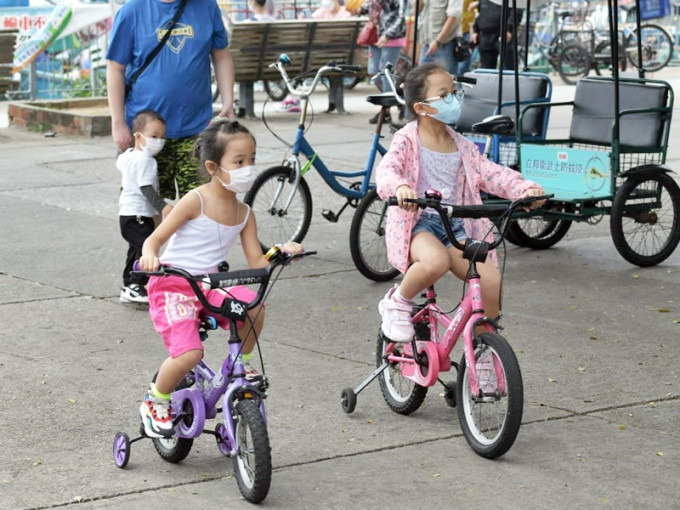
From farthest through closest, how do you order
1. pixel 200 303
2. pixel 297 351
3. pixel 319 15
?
1. pixel 319 15
2. pixel 297 351
3. pixel 200 303

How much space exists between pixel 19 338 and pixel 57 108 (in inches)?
388

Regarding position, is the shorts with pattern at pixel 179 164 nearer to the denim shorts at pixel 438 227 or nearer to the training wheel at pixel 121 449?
the denim shorts at pixel 438 227

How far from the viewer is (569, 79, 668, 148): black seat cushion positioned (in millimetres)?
8680

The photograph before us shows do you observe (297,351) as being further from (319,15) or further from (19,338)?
(319,15)

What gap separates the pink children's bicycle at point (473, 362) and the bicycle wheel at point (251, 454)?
0.96m

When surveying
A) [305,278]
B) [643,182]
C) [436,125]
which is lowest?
[305,278]

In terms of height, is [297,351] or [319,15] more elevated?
[319,15]

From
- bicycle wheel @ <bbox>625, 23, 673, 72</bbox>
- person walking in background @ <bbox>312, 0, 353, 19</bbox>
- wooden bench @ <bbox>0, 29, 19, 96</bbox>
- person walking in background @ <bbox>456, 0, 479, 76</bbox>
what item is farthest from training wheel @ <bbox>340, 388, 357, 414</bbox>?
bicycle wheel @ <bbox>625, 23, 673, 72</bbox>

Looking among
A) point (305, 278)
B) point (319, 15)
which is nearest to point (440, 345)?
point (305, 278)

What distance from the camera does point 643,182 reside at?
855 centimetres

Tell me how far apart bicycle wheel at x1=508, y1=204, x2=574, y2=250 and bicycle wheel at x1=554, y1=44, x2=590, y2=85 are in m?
13.1

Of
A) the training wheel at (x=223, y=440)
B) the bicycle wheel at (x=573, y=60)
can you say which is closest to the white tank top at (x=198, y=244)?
the training wheel at (x=223, y=440)

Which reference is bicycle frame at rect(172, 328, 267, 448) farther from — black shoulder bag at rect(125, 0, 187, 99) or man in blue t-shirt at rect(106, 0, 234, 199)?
black shoulder bag at rect(125, 0, 187, 99)

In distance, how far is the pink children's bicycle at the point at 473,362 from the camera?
15.9ft
